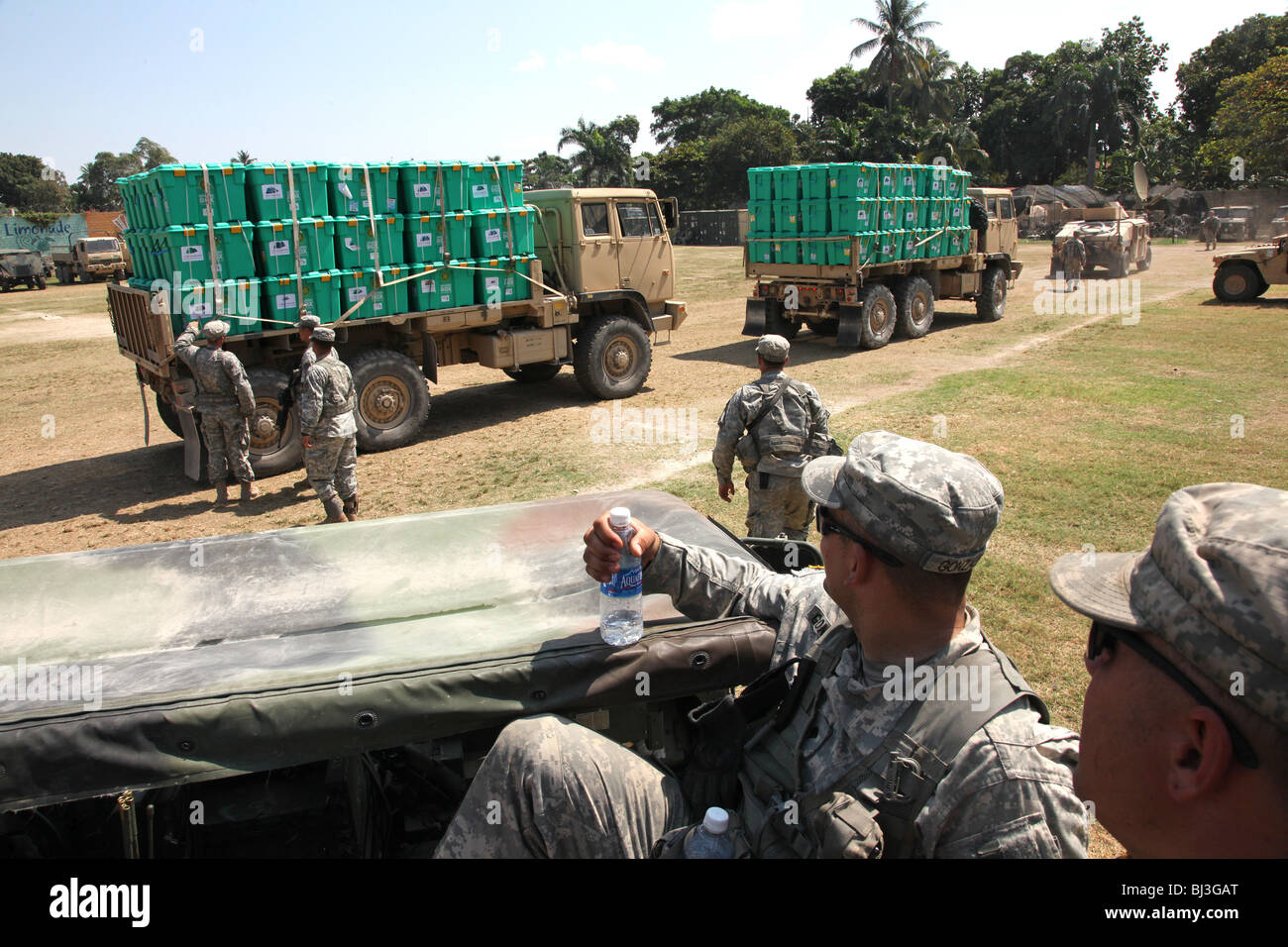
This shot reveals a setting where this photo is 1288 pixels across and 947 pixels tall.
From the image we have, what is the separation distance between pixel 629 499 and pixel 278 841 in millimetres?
1974

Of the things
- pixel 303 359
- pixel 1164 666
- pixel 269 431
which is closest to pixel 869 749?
pixel 1164 666

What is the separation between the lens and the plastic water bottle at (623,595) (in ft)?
8.40

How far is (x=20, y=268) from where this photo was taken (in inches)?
1252

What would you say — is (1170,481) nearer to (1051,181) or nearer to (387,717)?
(387,717)

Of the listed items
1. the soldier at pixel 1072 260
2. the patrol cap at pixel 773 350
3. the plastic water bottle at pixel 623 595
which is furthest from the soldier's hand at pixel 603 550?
the soldier at pixel 1072 260

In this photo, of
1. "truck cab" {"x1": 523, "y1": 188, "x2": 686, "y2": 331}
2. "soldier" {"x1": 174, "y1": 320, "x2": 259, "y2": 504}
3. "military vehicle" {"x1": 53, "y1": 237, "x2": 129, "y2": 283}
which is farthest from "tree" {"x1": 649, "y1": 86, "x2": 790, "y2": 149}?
"soldier" {"x1": 174, "y1": 320, "x2": 259, "y2": 504}

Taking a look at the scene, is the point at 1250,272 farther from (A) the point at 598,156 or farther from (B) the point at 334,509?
(A) the point at 598,156

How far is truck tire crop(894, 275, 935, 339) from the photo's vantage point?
15.4 m

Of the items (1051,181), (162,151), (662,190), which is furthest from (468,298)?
(162,151)

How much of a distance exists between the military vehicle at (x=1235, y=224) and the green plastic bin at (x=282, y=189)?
43.8 m

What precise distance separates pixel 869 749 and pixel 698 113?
70118mm

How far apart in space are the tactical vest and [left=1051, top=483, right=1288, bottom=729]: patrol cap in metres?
0.73

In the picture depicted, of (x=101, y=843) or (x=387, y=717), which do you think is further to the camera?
(x=101, y=843)

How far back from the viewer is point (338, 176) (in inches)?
348
